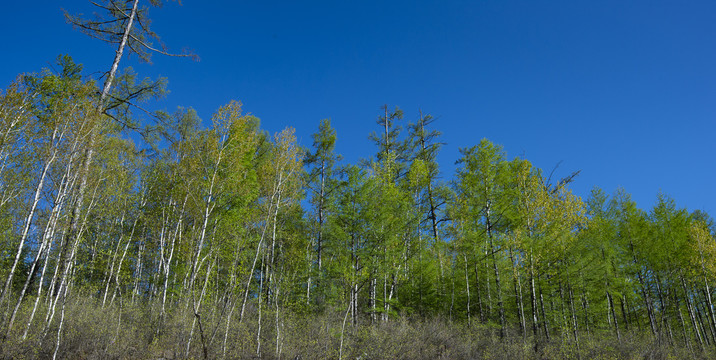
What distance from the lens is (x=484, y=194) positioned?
14148mm

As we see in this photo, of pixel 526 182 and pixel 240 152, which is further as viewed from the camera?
pixel 526 182

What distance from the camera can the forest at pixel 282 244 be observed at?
27.5ft

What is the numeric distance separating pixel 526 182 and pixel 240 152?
11049 millimetres

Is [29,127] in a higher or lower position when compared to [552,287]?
higher

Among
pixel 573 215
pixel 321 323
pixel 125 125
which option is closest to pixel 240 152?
pixel 125 125

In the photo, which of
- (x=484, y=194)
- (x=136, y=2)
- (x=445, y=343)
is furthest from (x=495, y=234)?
(x=136, y=2)

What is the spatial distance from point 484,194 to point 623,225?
10.6 metres

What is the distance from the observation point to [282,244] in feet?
43.6

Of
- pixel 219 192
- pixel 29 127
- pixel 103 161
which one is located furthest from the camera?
pixel 103 161

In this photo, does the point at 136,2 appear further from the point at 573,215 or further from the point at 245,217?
the point at 573,215

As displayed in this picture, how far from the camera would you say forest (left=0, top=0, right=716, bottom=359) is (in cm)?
837

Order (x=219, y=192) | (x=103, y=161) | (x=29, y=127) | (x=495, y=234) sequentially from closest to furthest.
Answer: (x=29, y=127) → (x=219, y=192) → (x=103, y=161) → (x=495, y=234)

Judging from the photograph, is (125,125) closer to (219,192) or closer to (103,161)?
(103,161)

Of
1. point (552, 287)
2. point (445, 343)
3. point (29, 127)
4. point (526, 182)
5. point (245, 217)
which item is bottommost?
point (445, 343)
